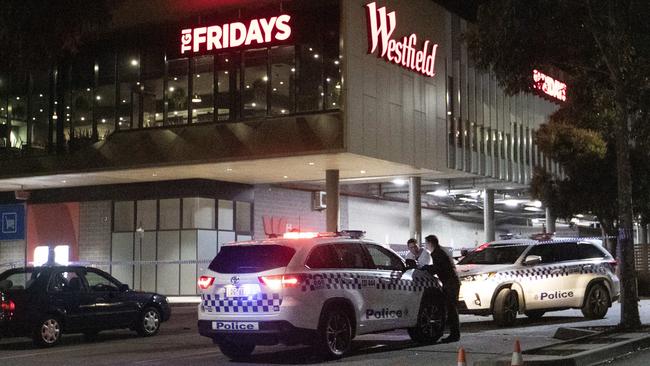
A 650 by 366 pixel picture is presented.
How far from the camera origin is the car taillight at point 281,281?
11.5 m

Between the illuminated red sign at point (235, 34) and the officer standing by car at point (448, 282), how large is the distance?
48.7ft

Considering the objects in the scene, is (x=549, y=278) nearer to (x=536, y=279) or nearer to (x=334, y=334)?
(x=536, y=279)

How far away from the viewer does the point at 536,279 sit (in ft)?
57.3

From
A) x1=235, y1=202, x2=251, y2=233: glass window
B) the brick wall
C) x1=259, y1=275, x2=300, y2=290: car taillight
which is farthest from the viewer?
the brick wall

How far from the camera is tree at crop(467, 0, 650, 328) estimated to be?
15086 millimetres

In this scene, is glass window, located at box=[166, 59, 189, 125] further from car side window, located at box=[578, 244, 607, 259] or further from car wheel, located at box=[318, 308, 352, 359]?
car wheel, located at box=[318, 308, 352, 359]

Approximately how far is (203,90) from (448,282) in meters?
17.1

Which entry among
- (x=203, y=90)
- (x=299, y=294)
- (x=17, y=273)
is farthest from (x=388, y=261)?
(x=203, y=90)

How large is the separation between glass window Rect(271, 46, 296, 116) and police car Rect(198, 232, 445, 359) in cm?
1486

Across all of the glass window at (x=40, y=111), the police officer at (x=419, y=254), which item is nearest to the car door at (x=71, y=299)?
the police officer at (x=419, y=254)

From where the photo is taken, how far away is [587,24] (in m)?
15.4

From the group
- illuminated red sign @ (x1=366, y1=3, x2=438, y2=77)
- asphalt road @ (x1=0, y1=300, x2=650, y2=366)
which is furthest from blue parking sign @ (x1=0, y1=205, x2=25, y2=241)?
illuminated red sign @ (x1=366, y1=3, x2=438, y2=77)

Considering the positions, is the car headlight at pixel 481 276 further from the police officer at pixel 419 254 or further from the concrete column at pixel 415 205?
the concrete column at pixel 415 205

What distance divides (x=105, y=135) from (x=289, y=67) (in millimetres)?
7704
